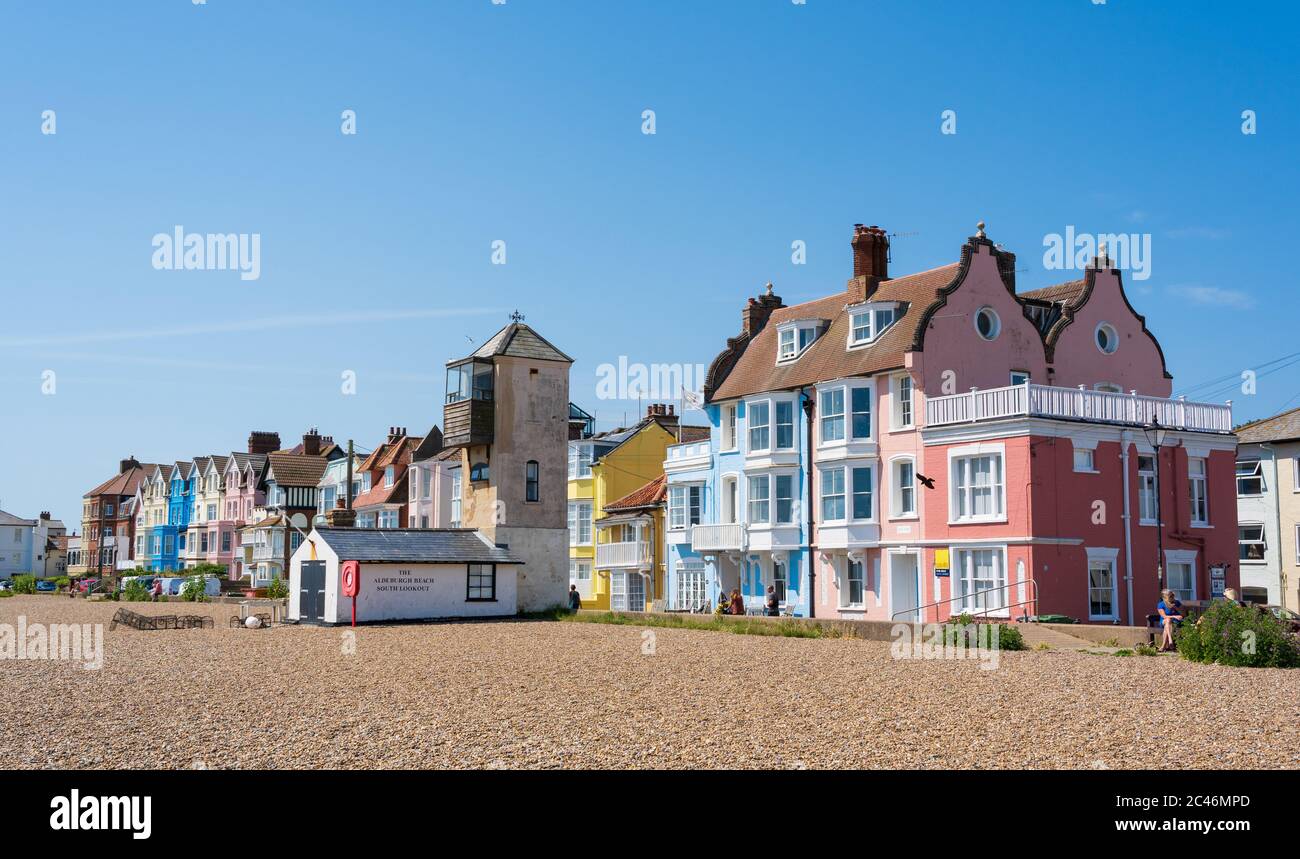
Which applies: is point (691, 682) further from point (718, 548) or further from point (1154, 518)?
point (718, 548)

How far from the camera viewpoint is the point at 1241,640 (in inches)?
899

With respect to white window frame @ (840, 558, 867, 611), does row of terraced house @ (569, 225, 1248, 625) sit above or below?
above

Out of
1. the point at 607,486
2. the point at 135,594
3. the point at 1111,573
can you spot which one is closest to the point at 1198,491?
the point at 1111,573

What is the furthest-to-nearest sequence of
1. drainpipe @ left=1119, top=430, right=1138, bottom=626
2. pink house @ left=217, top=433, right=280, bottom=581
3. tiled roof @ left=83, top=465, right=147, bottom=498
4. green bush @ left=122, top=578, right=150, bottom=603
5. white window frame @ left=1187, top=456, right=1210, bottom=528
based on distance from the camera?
tiled roof @ left=83, top=465, right=147, bottom=498 → pink house @ left=217, top=433, right=280, bottom=581 → green bush @ left=122, top=578, right=150, bottom=603 → white window frame @ left=1187, top=456, right=1210, bottom=528 → drainpipe @ left=1119, top=430, right=1138, bottom=626

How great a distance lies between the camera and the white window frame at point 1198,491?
37.0 meters

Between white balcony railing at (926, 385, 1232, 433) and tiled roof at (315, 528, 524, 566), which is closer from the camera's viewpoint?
white balcony railing at (926, 385, 1232, 433)

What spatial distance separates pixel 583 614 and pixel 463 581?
14.1ft

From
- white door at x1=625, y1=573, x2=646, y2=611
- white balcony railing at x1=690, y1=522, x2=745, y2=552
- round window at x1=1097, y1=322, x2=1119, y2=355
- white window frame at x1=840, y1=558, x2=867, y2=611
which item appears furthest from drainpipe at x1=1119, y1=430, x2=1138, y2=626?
white door at x1=625, y1=573, x2=646, y2=611

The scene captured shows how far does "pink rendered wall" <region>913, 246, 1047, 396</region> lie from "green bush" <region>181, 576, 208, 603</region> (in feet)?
150

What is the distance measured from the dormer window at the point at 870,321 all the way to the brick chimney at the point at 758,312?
7330mm

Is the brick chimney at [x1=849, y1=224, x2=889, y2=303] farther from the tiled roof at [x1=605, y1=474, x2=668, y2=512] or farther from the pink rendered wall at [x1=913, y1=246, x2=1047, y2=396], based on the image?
the tiled roof at [x1=605, y1=474, x2=668, y2=512]

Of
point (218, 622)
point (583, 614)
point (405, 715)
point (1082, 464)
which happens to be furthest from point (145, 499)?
point (405, 715)

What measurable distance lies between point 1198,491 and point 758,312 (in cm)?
1806

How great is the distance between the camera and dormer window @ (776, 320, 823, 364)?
4438cm
